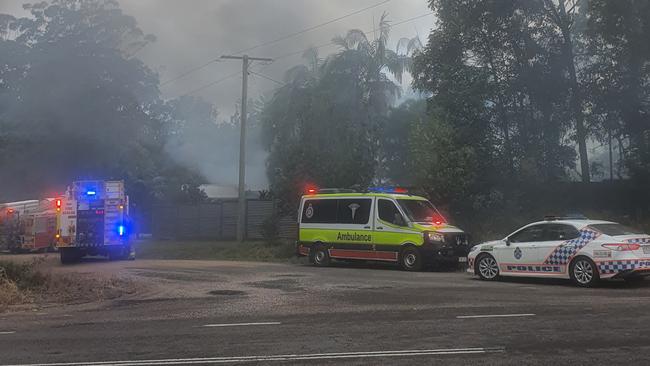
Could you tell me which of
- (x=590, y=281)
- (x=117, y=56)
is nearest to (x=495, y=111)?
(x=590, y=281)

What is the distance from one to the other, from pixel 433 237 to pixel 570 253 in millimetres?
4695

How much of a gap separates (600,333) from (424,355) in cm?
242

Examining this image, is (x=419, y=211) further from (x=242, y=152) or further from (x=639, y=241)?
(x=242, y=152)

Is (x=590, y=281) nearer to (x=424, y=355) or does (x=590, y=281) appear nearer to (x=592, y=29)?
(x=424, y=355)

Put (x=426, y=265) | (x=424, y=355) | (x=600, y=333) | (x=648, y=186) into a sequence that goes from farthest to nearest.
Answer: (x=648, y=186) → (x=426, y=265) → (x=600, y=333) → (x=424, y=355)

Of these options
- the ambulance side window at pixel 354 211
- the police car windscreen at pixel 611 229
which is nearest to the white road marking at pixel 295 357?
the police car windscreen at pixel 611 229

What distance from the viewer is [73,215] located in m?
22.5

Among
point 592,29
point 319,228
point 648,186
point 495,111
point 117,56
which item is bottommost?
point 319,228

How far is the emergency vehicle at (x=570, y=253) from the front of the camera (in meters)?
12.2

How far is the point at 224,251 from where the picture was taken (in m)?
26.1

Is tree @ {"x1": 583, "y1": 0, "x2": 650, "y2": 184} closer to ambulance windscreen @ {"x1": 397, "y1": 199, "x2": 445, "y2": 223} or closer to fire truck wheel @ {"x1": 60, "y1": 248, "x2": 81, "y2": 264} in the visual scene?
ambulance windscreen @ {"x1": 397, "y1": 199, "x2": 445, "y2": 223}

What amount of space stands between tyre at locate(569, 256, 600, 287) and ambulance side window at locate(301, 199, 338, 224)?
793 centimetres

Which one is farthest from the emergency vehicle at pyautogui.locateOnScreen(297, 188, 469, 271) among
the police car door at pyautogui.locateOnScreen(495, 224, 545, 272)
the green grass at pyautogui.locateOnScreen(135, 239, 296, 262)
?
the green grass at pyautogui.locateOnScreen(135, 239, 296, 262)

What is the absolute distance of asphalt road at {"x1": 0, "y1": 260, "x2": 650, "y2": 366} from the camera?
253 inches
